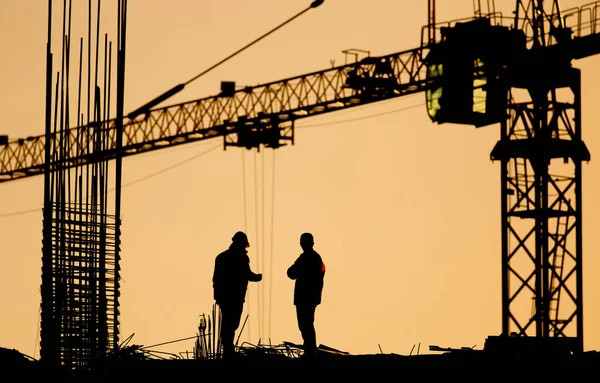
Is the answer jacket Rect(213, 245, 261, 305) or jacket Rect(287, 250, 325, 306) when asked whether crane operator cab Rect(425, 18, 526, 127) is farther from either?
jacket Rect(213, 245, 261, 305)

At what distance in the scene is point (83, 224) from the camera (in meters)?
35.7

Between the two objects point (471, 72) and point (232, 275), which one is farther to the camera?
point (471, 72)

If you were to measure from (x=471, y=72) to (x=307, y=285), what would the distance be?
77.7 ft

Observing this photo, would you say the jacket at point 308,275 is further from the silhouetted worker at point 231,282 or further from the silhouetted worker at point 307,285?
the silhouetted worker at point 231,282

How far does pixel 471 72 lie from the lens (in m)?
53.8

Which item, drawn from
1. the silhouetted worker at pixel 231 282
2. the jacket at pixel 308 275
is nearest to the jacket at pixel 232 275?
the silhouetted worker at pixel 231 282

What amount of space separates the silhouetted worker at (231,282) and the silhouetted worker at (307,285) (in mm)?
670

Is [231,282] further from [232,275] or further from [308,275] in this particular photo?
[308,275]

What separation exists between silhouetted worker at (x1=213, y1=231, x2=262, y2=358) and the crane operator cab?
22313 millimetres

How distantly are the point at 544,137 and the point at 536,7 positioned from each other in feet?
12.6

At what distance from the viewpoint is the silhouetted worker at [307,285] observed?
3093 centimetres

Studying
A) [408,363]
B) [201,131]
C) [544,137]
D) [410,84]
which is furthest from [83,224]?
[201,131]

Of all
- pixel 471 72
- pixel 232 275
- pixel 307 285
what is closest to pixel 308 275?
pixel 307 285

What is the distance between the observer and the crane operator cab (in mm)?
52938
